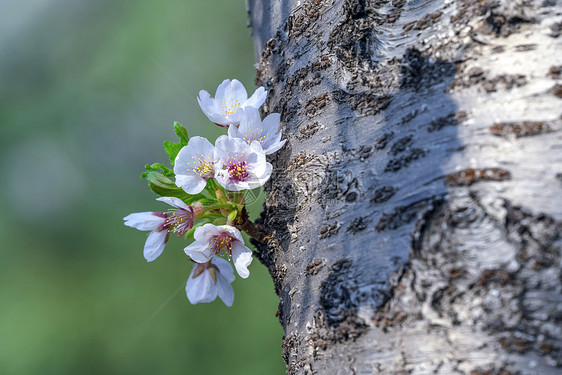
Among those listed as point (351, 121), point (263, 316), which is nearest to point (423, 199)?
point (351, 121)

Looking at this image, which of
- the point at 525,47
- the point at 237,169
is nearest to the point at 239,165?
the point at 237,169

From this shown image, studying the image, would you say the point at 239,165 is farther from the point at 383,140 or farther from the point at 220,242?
the point at 383,140

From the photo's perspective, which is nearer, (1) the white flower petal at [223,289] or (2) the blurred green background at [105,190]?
(1) the white flower petal at [223,289]

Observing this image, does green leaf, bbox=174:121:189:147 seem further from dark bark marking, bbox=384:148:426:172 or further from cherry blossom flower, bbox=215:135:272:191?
dark bark marking, bbox=384:148:426:172

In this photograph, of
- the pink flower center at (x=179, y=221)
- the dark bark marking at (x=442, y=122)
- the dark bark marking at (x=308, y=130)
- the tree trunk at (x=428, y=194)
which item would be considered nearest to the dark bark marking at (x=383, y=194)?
the tree trunk at (x=428, y=194)

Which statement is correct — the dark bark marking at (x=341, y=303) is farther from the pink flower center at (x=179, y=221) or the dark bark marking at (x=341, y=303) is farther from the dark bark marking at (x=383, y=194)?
the pink flower center at (x=179, y=221)

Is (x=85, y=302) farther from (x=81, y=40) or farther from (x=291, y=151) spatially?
(x=291, y=151)

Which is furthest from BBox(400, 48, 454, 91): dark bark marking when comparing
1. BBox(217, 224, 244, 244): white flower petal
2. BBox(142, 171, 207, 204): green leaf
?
BBox(142, 171, 207, 204): green leaf
